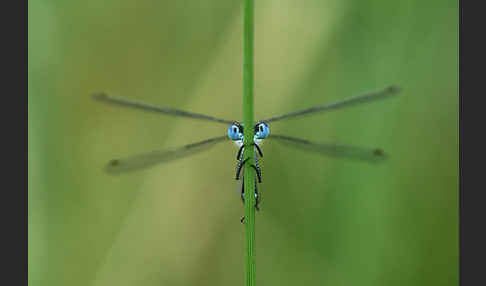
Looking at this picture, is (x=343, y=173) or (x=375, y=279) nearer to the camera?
(x=375, y=279)

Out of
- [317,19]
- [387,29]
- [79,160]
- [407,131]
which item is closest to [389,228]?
[407,131]

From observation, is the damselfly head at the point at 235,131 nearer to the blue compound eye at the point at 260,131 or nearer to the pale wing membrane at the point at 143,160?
the blue compound eye at the point at 260,131

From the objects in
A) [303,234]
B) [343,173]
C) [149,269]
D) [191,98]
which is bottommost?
[149,269]

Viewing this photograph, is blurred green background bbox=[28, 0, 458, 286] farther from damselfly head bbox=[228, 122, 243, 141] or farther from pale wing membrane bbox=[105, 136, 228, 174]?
damselfly head bbox=[228, 122, 243, 141]

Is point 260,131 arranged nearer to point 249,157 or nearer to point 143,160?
point 249,157

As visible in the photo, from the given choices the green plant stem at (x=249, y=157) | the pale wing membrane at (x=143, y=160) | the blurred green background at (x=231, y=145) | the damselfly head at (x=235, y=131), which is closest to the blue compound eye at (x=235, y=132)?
the damselfly head at (x=235, y=131)

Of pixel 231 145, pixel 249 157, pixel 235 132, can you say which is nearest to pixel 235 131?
pixel 235 132

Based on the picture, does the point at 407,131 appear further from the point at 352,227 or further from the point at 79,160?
the point at 79,160

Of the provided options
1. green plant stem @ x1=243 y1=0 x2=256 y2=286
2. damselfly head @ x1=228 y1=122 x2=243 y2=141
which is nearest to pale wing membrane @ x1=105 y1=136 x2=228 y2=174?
damselfly head @ x1=228 y1=122 x2=243 y2=141
